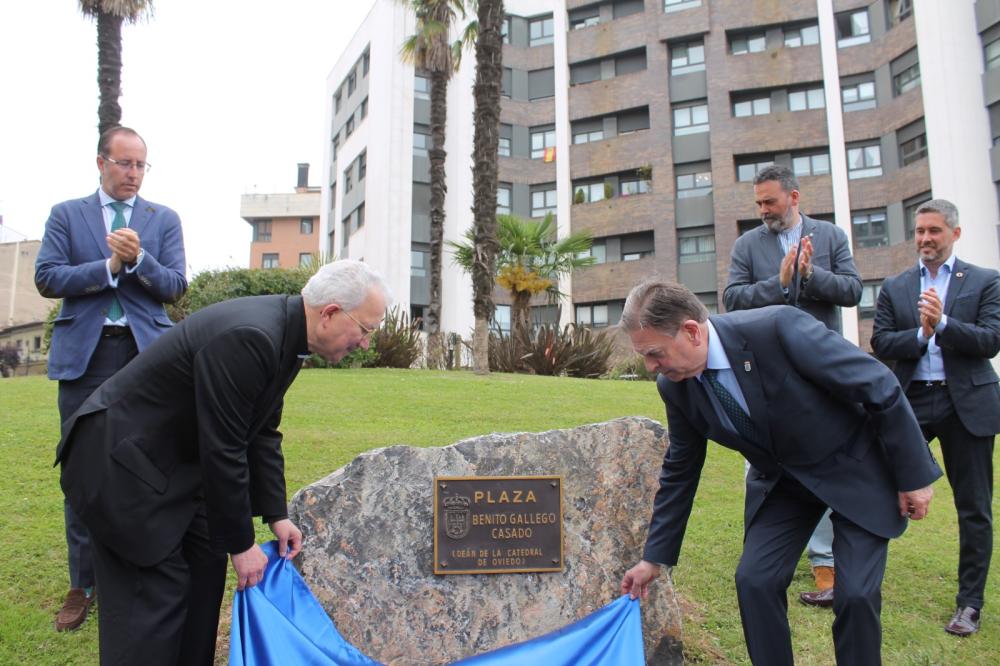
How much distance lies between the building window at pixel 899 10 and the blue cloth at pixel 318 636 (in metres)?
36.4

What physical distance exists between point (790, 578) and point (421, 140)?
122ft

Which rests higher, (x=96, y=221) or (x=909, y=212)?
(x=909, y=212)

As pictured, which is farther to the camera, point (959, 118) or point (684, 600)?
point (959, 118)

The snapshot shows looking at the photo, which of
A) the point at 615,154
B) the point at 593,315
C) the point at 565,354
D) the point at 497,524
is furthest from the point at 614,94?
the point at 497,524

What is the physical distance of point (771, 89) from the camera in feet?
120

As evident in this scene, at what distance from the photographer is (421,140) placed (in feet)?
127

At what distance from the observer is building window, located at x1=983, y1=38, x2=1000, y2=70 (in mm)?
29547

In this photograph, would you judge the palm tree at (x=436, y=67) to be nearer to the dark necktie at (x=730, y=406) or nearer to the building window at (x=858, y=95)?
the building window at (x=858, y=95)

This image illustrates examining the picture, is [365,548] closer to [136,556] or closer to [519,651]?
[519,651]

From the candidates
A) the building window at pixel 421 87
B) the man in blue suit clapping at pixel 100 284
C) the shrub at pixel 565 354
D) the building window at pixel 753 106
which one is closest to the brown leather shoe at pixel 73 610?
the man in blue suit clapping at pixel 100 284

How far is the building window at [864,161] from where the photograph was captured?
34594mm

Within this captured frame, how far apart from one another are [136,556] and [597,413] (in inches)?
321

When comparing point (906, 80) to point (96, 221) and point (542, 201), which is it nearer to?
point (542, 201)

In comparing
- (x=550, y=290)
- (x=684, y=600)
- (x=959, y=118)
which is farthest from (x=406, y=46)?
(x=684, y=600)
